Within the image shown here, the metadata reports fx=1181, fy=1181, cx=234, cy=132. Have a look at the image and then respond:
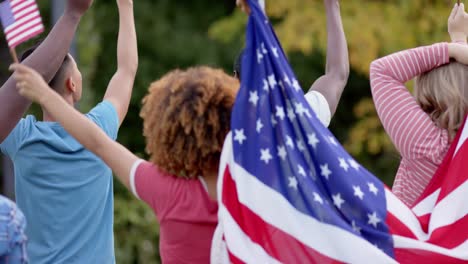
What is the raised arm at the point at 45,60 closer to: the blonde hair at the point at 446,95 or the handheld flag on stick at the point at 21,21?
the handheld flag on stick at the point at 21,21

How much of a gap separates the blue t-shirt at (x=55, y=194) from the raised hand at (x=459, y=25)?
158 cm

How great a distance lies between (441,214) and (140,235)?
26.0 feet

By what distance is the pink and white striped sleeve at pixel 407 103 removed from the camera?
4.40m

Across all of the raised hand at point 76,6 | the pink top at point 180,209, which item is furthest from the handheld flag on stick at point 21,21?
the pink top at point 180,209

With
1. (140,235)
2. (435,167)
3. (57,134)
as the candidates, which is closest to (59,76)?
(57,134)

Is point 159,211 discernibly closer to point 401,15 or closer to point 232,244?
point 232,244

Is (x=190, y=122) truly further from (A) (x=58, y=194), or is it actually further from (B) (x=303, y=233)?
(A) (x=58, y=194)

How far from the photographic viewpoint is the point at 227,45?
1318cm

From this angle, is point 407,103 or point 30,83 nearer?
point 30,83

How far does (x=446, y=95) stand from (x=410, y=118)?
6.3 inches

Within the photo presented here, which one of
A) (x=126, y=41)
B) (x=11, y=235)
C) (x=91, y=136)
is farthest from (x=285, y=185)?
(x=126, y=41)

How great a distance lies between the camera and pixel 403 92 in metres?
4.50

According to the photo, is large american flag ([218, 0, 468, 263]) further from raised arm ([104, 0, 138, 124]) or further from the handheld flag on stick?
raised arm ([104, 0, 138, 124])

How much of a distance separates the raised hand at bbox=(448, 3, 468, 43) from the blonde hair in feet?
1.06
